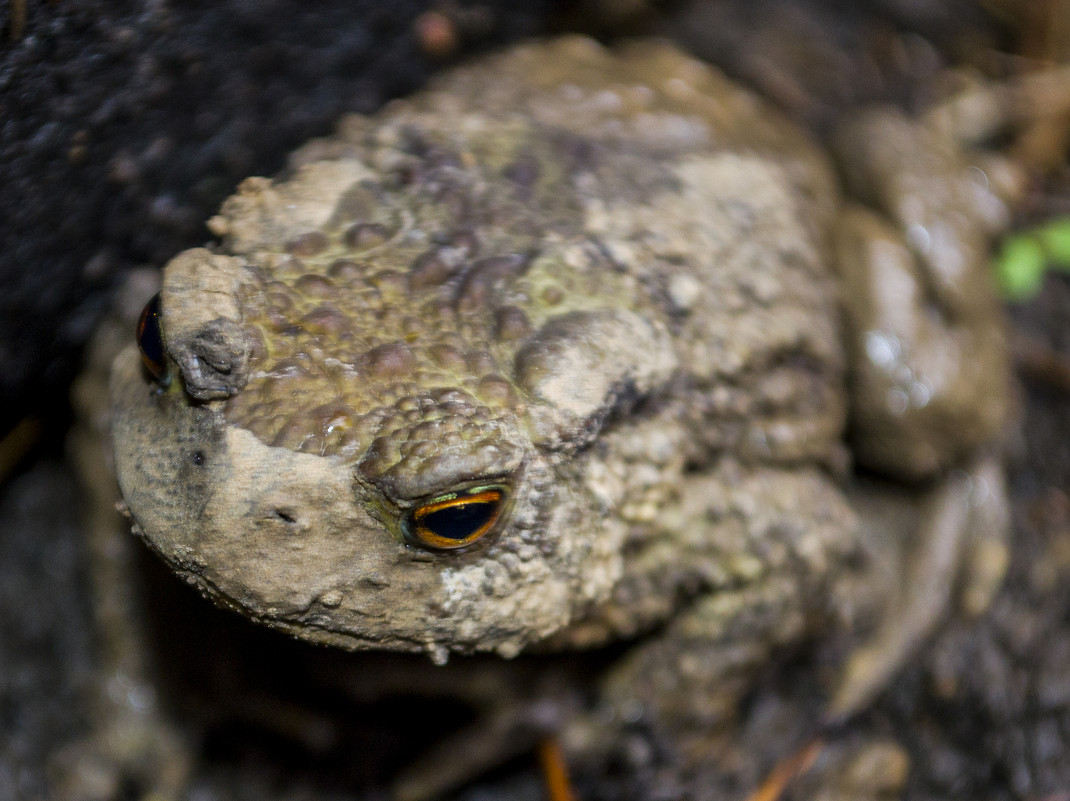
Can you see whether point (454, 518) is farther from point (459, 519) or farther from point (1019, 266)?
point (1019, 266)

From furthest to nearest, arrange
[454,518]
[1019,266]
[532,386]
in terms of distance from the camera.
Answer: [1019,266] < [532,386] < [454,518]

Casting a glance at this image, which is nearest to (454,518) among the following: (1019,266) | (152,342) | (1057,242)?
(152,342)

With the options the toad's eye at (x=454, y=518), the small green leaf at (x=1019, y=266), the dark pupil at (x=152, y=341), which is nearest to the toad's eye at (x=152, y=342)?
the dark pupil at (x=152, y=341)

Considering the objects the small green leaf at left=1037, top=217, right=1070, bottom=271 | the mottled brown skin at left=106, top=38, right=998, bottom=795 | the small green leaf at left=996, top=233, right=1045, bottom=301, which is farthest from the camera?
the small green leaf at left=1037, top=217, right=1070, bottom=271

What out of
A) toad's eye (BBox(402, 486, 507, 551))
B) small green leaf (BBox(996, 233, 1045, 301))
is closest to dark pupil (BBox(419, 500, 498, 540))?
toad's eye (BBox(402, 486, 507, 551))

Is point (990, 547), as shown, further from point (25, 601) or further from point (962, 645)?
point (25, 601)

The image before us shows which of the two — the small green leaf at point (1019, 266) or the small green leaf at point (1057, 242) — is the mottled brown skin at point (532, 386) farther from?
the small green leaf at point (1057, 242)

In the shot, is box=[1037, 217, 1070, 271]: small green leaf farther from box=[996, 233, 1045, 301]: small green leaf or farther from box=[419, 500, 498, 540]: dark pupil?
box=[419, 500, 498, 540]: dark pupil
